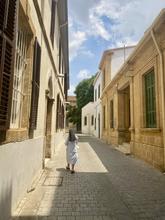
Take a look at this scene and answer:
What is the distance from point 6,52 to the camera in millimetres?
2514

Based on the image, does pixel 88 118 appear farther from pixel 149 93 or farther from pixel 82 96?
pixel 149 93

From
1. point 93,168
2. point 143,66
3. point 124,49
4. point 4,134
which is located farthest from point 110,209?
point 124,49

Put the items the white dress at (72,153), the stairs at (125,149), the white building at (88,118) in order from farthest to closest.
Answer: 1. the white building at (88,118)
2. the stairs at (125,149)
3. the white dress at (72,153)

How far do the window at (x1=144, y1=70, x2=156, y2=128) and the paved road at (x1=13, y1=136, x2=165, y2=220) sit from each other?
6.87ft

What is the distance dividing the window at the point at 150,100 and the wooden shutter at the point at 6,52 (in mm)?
6178

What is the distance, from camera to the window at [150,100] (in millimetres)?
7781

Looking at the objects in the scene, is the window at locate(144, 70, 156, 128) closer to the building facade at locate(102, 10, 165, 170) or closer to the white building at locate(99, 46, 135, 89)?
the building facade at locate(102, 10, 165, 170)

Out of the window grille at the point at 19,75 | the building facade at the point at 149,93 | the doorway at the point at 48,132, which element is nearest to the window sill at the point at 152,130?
the building facade at the point at 149,93

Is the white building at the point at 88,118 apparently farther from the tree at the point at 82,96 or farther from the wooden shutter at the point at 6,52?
the wooden shutter at the point at 6,52

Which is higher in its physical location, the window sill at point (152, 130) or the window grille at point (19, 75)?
the window grille at point (19, 75)

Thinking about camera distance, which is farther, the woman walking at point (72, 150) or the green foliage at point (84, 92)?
the green foliage at point (84, 92)

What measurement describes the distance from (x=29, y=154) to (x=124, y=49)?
15775 mm

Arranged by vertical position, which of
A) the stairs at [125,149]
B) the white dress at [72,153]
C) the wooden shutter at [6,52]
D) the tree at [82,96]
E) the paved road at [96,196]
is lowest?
the paved road at [96,196]

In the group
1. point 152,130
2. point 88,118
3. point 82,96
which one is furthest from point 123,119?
point 82,96
